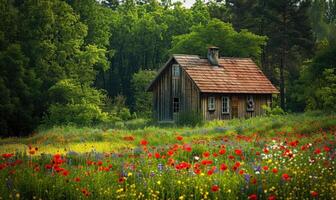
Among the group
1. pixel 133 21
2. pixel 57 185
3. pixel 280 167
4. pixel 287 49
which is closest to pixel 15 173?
pixel 57 185

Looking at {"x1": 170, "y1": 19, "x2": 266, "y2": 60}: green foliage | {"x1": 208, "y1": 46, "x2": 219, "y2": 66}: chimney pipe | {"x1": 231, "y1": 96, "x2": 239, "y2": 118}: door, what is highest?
{"x1": 170, "y1": 19, "x2": 266, "y2": 60}: green foliage

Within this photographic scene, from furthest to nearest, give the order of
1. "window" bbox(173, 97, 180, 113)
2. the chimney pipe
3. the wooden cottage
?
the chimney pipe < "window" bbox(173, 97, 180, 113) < the wooden cottage

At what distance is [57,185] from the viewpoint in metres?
9.78

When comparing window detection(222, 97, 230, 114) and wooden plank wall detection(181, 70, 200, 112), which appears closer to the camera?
wooden plank wall detection(181, 70, 200, 112)

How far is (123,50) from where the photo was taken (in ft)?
234

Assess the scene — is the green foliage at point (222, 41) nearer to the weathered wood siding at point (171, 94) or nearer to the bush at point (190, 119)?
the weathered wood siding at point (171, 94)

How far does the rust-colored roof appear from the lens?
136 ft

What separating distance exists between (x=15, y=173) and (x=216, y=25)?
148 ft

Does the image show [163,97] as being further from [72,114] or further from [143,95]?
[143,95]

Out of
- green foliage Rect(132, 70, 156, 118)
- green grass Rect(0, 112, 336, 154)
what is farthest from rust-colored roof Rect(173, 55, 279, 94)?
green foliage Rect(132, 70, 156, 118)

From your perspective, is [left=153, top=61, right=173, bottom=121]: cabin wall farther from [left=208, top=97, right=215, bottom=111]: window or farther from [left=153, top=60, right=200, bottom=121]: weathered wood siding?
[left=208, top=97, right=215, bottom=111]: window

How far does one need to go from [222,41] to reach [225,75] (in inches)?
468

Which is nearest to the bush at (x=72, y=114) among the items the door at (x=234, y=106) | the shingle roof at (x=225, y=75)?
the shingle roof at (x=225, y=75)

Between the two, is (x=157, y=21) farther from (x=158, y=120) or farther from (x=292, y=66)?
(x=158, y=120)
